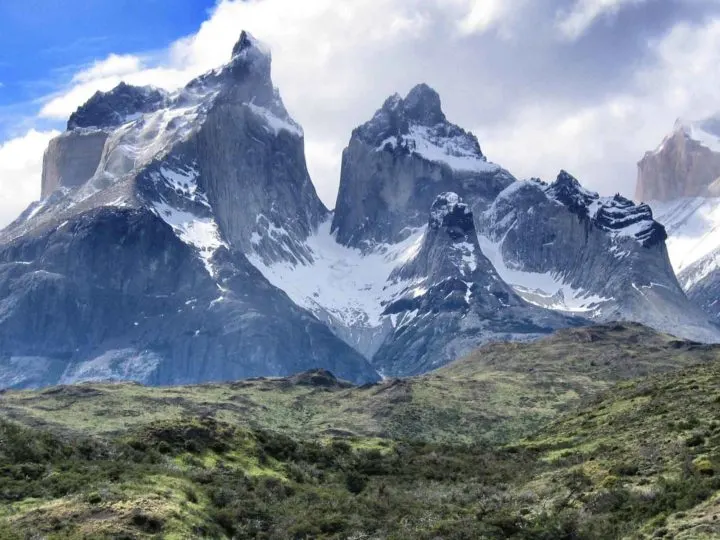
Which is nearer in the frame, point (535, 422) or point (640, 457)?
point (640, 457)

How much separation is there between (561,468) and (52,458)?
4008 cm

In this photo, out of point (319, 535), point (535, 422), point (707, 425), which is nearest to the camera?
point (319, 535)

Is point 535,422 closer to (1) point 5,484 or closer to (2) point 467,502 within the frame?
(2) point 467,502

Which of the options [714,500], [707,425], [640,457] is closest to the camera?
[714,500]

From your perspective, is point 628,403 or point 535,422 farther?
point 535,422

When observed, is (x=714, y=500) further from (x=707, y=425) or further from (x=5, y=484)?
(x=5, y=484)

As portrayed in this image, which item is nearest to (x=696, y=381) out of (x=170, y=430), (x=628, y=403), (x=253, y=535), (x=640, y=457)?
(x=628, y=403)

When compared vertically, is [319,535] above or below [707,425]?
below

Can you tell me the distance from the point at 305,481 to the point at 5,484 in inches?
1076

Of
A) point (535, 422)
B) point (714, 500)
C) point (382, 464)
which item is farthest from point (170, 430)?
point (535, 422)

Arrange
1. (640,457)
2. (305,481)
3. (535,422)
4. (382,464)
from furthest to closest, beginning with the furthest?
(535,422), (382,464), (305,481), (640,457)

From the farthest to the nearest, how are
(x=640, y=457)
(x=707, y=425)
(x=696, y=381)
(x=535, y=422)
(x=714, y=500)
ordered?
(x=535, y=422) → (x=696, y=381) → (x=707, y=425) → (x=640, y=457) → (x=714, y=500)

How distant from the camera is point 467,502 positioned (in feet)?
266

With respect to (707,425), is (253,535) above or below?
below
